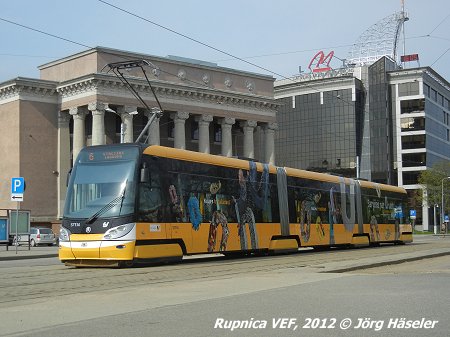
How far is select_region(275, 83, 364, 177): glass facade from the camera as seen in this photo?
111312 millimetres

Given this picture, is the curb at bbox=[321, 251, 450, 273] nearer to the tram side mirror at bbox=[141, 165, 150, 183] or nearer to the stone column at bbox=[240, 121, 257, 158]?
the tram side mirror at bbox=[141, 165, 150, 183]

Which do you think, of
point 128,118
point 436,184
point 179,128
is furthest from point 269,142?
point 436,184

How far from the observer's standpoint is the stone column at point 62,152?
6631cm

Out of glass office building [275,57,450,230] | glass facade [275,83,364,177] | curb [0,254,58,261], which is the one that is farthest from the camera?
glass facade [275,83,364,177]

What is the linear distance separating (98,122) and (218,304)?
182ft

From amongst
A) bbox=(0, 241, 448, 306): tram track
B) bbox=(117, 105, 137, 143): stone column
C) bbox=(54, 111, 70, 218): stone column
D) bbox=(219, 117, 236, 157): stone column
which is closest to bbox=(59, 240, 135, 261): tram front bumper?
bbox=(0, 241, 448, 306): tram track

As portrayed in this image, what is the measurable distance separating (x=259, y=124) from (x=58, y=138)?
2511 cm

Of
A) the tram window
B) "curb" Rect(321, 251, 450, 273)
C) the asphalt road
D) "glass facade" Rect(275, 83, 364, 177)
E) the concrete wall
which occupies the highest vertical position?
"glass facade" Rect(275, 83, 364, 177)

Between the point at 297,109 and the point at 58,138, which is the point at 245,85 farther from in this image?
the point at 297,109

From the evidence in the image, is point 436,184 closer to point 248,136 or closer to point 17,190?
point 248,136

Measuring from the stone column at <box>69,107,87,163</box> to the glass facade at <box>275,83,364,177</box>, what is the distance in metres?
52.0

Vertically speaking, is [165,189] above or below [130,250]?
above

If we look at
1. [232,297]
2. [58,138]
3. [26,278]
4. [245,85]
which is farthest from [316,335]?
[245,85]

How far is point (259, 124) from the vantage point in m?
79.5
